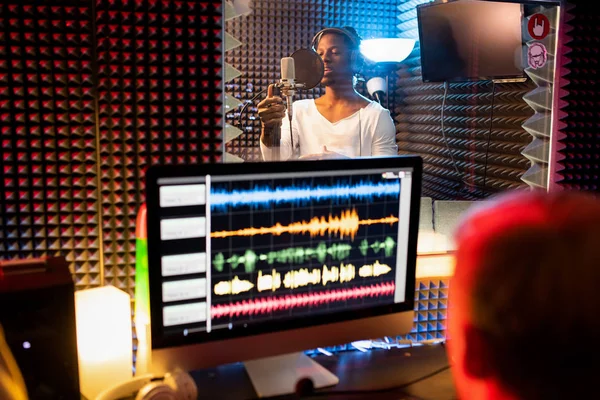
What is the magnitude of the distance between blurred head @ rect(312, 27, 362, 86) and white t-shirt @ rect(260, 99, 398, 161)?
21 cm

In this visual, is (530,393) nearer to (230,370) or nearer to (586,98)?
(230,370)

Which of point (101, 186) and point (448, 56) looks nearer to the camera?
point (101, 186)

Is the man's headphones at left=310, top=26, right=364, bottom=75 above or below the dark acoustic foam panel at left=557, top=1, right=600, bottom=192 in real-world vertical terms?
above

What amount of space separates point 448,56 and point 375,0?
231 cm

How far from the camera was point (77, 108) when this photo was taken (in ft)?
5.20

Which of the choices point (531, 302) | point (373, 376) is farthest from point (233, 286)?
point (531, 302)

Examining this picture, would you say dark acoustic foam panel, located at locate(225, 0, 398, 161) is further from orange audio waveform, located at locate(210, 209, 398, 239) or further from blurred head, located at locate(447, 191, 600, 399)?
blurred head, located at locate(447, 191, 600, 399)

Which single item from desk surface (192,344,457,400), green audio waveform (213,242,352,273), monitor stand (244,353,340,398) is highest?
green audio waveform (213,242,352,273)

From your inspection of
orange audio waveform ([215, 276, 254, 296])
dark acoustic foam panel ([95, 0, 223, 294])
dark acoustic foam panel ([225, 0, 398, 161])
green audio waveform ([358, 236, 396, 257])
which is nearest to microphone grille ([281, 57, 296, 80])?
dark acoustic foam panel ([95, 0, 223, 294])

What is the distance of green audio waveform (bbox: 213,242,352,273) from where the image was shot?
55.2 inches

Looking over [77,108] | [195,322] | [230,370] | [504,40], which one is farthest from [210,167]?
[504,40]

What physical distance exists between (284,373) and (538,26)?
1.58 meters

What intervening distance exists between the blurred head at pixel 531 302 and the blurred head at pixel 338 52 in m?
2.46

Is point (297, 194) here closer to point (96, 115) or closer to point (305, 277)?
point (305, 277)
